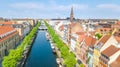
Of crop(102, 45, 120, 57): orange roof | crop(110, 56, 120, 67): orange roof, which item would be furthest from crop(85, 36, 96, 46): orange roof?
crop(110, 56, 120, 67): orange roof

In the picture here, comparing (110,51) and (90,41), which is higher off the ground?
(110,51)

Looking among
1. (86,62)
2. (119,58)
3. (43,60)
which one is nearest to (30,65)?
(43,60)

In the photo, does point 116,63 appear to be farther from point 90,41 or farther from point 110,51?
point 90,41

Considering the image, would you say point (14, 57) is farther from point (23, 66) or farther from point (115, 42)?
point (115, 42)

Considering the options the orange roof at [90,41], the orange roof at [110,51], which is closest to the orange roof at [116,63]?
→ the orange roof at [110,51]

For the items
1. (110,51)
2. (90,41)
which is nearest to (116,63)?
(110,51)

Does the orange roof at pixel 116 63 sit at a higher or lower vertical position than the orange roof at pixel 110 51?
lower

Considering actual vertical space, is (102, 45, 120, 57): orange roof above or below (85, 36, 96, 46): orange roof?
above

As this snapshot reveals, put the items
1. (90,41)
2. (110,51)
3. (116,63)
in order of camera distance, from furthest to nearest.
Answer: (90,41) < (110,51) < (116,63)

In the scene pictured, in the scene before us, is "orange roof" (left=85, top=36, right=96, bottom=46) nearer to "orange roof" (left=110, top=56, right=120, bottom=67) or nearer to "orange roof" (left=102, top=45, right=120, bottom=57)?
"orange roof" (left=102, top=45, right=120, bottom=57)

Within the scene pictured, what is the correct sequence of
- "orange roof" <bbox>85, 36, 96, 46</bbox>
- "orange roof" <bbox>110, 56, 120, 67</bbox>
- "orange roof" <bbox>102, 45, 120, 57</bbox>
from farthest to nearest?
"orange roof" <bbox>85, 36, 96, 46</bbox> → "orange roof" <bbox>102, 45, 120, 57</bbox> → "orange roof" <bbox>110, 56, 120, 67</bbox>

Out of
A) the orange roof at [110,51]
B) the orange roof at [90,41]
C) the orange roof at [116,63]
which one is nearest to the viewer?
the orange roof at [116,63]

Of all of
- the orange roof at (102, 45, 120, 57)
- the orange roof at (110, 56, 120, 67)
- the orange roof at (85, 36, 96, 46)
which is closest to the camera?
the orange roof at (110, 56, 120, 67)

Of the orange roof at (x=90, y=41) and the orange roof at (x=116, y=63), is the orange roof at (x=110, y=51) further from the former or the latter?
the orange roof at (x=90, y=41)
